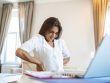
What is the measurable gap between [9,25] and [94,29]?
2.74 metres

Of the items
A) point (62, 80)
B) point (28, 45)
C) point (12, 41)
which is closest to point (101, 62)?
point (62, 80)

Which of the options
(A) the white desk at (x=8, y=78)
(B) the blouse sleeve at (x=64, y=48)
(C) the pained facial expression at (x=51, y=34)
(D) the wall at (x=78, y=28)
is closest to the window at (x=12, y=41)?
(D) the wall at (x=78, y=28)

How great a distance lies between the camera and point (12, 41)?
6711 millimetres

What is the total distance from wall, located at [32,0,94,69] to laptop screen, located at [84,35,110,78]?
186 inches

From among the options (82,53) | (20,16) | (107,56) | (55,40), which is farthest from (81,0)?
(107,56)

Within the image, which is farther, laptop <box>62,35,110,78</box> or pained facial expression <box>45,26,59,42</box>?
pained facial expression <box>45,26,59,42</box>

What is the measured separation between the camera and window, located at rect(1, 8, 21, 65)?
6648mm

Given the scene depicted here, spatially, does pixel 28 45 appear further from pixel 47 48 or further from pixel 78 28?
A: pixel 78 28

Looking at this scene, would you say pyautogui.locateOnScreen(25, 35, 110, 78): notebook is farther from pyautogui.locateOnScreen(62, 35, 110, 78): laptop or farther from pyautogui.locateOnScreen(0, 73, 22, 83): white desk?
pyautogui.locateOnScreen(0, 73, 22, 83): white desk

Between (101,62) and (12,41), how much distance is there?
6.04 meters

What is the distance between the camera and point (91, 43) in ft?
18.5

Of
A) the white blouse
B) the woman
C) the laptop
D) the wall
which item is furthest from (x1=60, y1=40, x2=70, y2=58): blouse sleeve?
the wall

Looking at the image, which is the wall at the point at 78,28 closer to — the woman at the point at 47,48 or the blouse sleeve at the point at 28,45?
the woman at the point at 47,48

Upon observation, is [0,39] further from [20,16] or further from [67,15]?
[67,15]
